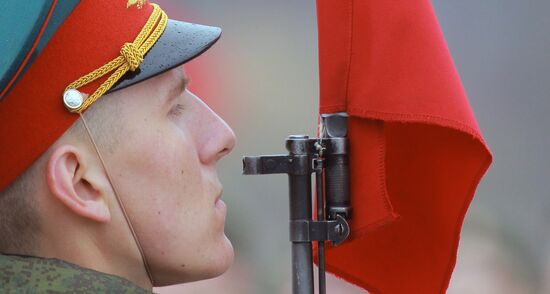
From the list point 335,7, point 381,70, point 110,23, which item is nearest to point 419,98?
point 381,70

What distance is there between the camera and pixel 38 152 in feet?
5.02

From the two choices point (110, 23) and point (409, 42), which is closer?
point (110, 23)

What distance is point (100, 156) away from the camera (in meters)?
1.56

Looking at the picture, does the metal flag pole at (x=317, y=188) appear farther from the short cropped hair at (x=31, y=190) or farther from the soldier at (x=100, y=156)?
the short cropped hair at (x=31, y=190)

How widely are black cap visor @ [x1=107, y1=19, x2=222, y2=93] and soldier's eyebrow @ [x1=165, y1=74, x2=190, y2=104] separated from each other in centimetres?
5

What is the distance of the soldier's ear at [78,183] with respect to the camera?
1.53 meters

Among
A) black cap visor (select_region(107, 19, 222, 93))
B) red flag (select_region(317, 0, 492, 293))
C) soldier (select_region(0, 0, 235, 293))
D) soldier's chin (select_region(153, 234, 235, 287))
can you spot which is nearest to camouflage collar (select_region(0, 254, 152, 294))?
soldier (select_region(0, 0, 235, 293))

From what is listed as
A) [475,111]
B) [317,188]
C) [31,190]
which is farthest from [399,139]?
[475,111]

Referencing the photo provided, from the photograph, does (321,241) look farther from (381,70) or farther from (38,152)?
(38,152)

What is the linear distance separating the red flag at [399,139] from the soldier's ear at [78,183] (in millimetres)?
439

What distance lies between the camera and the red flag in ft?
5.66

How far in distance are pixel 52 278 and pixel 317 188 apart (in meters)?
0.50

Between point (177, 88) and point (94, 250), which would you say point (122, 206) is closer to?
point (94, 250)

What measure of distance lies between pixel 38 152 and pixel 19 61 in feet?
0.45
